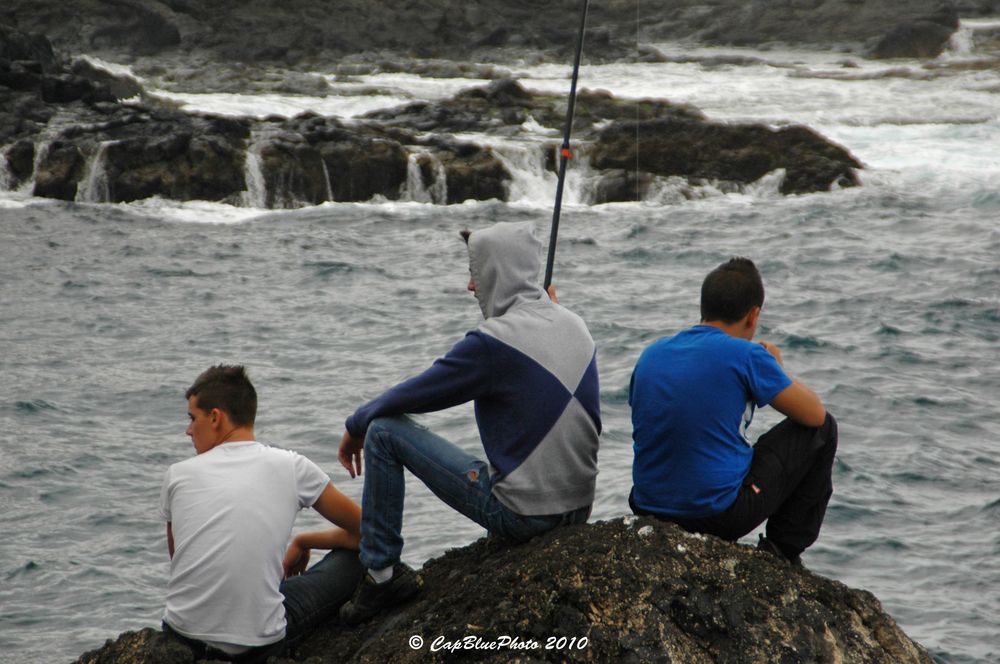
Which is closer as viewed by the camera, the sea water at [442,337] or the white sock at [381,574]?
the white sock at [381,574]

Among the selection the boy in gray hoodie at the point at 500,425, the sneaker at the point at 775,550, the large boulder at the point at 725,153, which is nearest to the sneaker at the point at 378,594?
the boy in gray hoodie at the point at 500,425

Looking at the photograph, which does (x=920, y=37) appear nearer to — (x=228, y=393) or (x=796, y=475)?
(x=796, y=475)

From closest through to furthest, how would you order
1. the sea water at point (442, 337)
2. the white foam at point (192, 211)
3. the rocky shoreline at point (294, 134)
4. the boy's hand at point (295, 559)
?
the boy's hand at point (295, 559)
the sea water at point (442, 337)
the white foam at point (192, 211)
the rocky shoreline at point (294, 134)

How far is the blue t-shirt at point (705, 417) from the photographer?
15.1 ft

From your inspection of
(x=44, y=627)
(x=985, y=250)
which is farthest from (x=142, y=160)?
(x=44, y=627)

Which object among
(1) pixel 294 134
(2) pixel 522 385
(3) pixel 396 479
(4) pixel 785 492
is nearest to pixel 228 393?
(3) pixel 396 479

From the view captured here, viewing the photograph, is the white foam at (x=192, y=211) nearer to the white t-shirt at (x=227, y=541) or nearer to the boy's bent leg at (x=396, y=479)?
the boy's bent leg at (x=396, y=479)

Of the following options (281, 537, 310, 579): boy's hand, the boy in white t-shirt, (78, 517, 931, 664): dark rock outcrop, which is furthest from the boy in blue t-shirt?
(281, 537, 310, 579): boy's hand

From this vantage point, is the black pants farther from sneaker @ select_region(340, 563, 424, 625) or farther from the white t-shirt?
the white t-shirt

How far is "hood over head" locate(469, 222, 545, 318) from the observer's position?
15.5 ft

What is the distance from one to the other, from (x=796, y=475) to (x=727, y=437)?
33 cm

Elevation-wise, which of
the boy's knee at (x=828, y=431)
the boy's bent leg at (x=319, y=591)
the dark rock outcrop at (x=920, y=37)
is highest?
the boy's knee at (x=828, y=431)

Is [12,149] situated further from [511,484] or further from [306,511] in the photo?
[511,484]

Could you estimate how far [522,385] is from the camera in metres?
4.64
